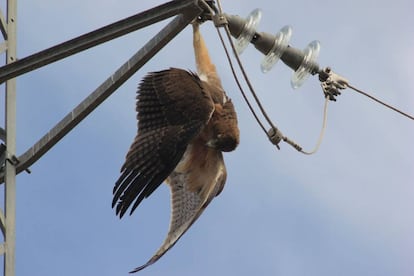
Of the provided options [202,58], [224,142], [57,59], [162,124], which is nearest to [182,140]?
[162,124]

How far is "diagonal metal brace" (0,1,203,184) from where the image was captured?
520 cm

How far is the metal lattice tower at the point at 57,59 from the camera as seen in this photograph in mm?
5141

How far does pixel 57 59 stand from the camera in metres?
5.21

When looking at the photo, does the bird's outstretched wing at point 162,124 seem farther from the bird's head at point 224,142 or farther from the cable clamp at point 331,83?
the cable clamp at point 331,83

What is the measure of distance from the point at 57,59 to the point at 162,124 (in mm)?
1680

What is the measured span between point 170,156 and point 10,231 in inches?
58.6

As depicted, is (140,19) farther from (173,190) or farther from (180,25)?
(173,190)

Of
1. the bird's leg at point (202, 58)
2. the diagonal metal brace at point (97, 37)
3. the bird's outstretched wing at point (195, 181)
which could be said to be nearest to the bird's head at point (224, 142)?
the bird's outstretched wing at point (195, 181)

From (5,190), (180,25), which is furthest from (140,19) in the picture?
(5,190)

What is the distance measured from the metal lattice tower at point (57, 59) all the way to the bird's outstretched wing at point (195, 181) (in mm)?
1414

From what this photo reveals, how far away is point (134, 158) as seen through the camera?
20.6 feet

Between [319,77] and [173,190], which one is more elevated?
[319,77]

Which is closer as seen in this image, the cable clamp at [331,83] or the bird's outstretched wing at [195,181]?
the cable clamp at [331,83]

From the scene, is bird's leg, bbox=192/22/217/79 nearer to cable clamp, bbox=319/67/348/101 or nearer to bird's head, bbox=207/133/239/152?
bird's head, bbox=207/133/239/152
